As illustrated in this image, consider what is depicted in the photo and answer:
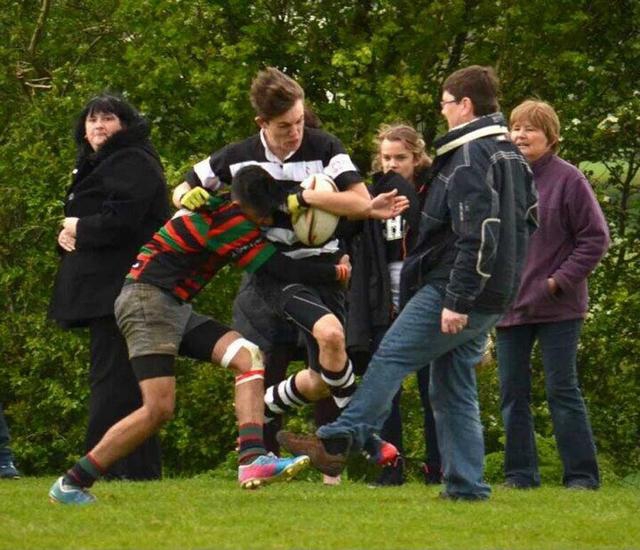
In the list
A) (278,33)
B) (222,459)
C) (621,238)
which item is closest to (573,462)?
(222,459)

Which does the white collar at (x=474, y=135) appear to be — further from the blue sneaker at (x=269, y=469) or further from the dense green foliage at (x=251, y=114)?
the dense green foliage at (x=251, y=114)

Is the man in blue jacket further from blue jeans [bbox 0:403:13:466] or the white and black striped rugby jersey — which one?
blue jeans [bbox 0:403:13:466]

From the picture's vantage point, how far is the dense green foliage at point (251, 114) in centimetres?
1828

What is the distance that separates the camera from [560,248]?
440 inches

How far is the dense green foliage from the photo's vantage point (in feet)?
60.0

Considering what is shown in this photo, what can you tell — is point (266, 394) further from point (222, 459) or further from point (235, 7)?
point (235, 7)

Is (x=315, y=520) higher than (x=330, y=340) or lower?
lower

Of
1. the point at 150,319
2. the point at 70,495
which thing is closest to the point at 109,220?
the point at 150,319

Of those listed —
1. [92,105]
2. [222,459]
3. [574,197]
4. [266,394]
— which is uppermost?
[92,105]

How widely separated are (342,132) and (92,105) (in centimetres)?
924

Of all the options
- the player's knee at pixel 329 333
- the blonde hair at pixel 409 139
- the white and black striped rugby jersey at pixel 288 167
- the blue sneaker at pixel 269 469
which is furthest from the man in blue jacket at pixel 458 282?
the blonde hair at pixel 409 139

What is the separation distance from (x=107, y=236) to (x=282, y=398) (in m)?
1.45

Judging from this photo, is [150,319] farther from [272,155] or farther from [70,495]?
[272,155]

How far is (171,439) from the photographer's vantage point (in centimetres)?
1834
